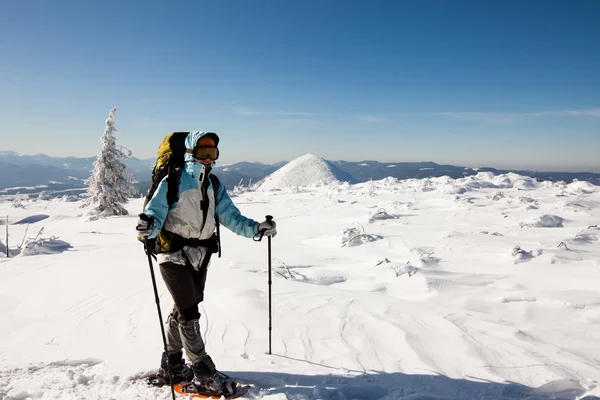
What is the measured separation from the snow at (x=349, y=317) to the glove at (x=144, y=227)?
1.53m

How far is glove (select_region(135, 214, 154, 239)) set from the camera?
281 cm

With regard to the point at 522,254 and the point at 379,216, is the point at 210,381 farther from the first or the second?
the point at 379,216

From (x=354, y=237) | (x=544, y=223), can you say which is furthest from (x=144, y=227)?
(x=544, y=223)

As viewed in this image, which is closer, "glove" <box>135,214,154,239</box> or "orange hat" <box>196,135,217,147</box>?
"glove" <box>135,214,154,239</box>

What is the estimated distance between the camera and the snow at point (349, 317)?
10.8 ft

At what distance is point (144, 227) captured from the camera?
9.32ft

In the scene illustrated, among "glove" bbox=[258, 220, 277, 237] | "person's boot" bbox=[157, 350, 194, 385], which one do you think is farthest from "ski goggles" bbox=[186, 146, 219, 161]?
"person's boot" bbox=[157, 350, 194, 385]

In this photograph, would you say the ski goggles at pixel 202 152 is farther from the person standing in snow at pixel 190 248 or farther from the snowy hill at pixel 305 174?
the snowy hill at pixel 305 174

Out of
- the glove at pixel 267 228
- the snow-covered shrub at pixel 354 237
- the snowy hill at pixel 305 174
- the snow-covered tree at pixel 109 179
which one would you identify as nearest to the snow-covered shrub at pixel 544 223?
the snow-covered shrub at pixel 354 237

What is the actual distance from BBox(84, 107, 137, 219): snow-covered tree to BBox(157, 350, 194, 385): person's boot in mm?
19216

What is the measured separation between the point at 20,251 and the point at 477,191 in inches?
757

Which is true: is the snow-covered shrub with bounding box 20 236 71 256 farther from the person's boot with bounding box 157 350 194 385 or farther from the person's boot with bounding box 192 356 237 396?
the person's boot with bounding box 192 356 237 396

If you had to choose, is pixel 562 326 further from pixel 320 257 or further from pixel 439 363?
pixel 320 257

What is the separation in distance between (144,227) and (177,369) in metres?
1.65
